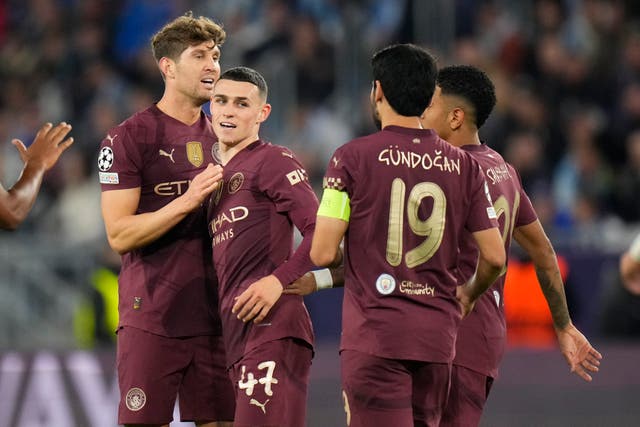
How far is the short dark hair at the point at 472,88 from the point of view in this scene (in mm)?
5660

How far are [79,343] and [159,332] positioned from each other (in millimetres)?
4337

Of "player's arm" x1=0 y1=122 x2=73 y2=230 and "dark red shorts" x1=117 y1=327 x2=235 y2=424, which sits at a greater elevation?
"player's arm" x1=0 y1=122 x2=73 y2=230

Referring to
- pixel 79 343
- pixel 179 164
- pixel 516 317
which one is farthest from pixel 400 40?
pixel 179 164

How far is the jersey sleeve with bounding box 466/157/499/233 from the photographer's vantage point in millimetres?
4984

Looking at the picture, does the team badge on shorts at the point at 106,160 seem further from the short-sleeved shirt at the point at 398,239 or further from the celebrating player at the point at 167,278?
the short-sleeved shirt at the point at 398,239

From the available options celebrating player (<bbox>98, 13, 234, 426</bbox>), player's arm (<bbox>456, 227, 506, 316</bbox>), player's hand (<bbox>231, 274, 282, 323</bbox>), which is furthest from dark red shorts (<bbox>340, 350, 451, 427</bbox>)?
celebrating player (<bbox>98, 13, 234, 426</bbox>)

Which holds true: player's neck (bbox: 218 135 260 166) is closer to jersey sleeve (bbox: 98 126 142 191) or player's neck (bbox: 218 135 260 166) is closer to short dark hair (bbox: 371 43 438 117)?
jersey sleeve (bbox: 98 126 142 191)

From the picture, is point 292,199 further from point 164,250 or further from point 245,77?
point 164,250

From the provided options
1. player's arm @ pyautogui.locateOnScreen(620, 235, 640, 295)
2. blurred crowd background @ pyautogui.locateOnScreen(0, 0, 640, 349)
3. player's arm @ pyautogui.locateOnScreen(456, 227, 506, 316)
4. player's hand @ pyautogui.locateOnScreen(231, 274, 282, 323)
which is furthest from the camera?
blurred crowd background @ pyautogui.locateOnScreen(0, 0, 640, 349)

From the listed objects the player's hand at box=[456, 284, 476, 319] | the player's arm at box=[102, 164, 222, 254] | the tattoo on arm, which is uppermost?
the player's arm at box=[102, 164, 222, 254]

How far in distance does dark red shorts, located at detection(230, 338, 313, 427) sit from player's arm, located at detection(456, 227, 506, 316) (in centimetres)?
78

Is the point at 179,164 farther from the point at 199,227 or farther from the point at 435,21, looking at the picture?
the point at 435,21

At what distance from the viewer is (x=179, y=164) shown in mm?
5906

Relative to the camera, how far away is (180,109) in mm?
6008
